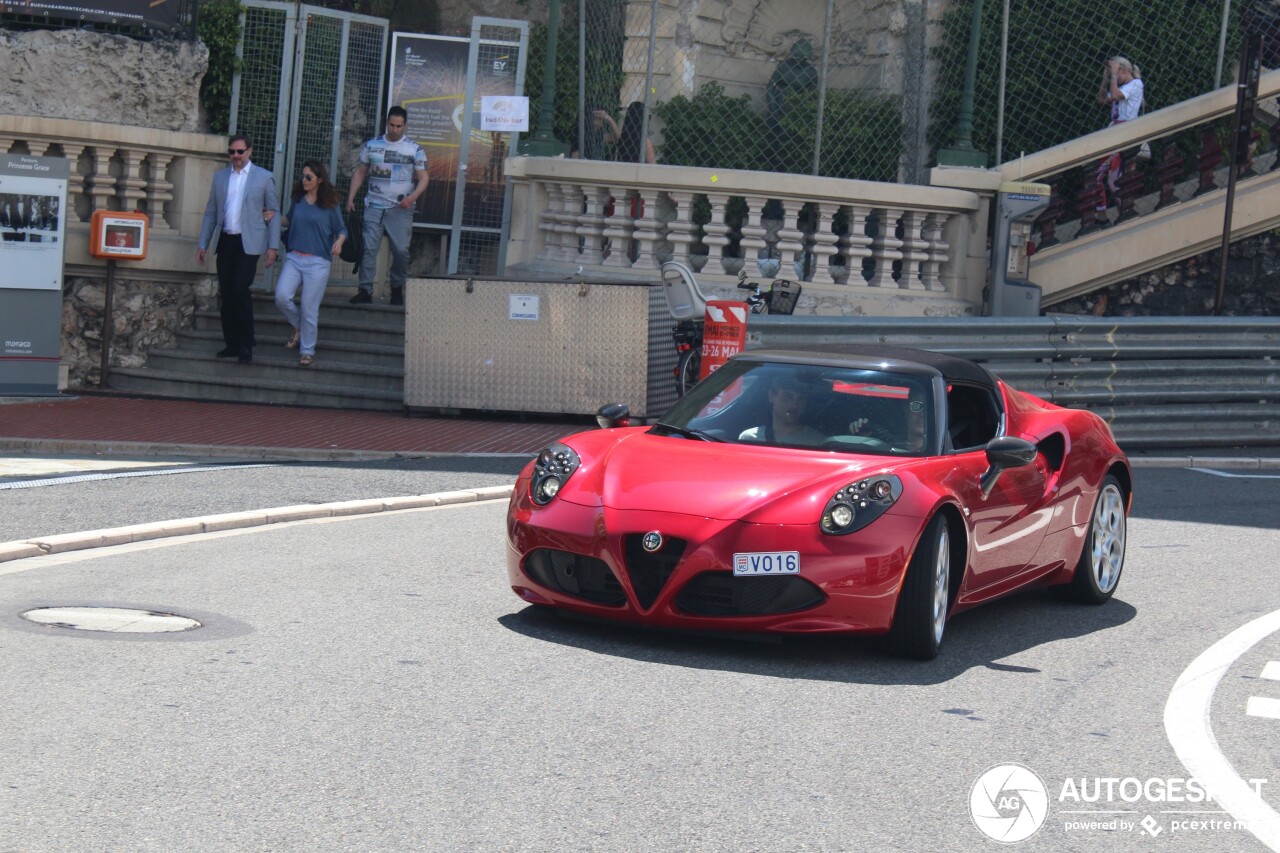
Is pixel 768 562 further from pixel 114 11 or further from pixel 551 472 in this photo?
pixel 114 11

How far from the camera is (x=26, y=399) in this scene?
15.9 meters

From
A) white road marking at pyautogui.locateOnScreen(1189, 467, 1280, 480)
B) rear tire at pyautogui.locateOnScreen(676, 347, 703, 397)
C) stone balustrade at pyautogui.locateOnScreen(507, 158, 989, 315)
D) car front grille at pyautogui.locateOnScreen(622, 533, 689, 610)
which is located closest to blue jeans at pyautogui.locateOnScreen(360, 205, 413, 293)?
stone balustrade at pyautogui.locateOnScreen(507, 158, 989, 315)

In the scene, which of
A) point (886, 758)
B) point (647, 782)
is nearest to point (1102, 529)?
point (886, 758)

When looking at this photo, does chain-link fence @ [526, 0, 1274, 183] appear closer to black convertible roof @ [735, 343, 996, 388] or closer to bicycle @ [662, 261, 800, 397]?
bicycle @ [662, 261, 800, 397]

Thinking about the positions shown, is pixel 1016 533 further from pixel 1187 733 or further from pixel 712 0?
pixel 712 0

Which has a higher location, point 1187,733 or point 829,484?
point 829,484

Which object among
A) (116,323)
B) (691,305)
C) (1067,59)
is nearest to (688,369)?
(691,305)

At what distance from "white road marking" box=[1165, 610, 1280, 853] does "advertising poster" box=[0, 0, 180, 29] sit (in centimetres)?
1313

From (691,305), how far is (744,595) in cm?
854

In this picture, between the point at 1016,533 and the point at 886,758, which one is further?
the point at 1016,533

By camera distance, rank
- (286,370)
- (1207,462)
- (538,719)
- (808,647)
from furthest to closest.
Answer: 1. (286,370)
2. (1207,462)
3. (808,647)
4. (538,719)

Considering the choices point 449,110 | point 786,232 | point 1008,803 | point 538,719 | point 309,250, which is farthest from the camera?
point 449,110

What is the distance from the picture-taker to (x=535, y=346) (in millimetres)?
15352

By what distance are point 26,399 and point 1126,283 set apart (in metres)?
10.9
